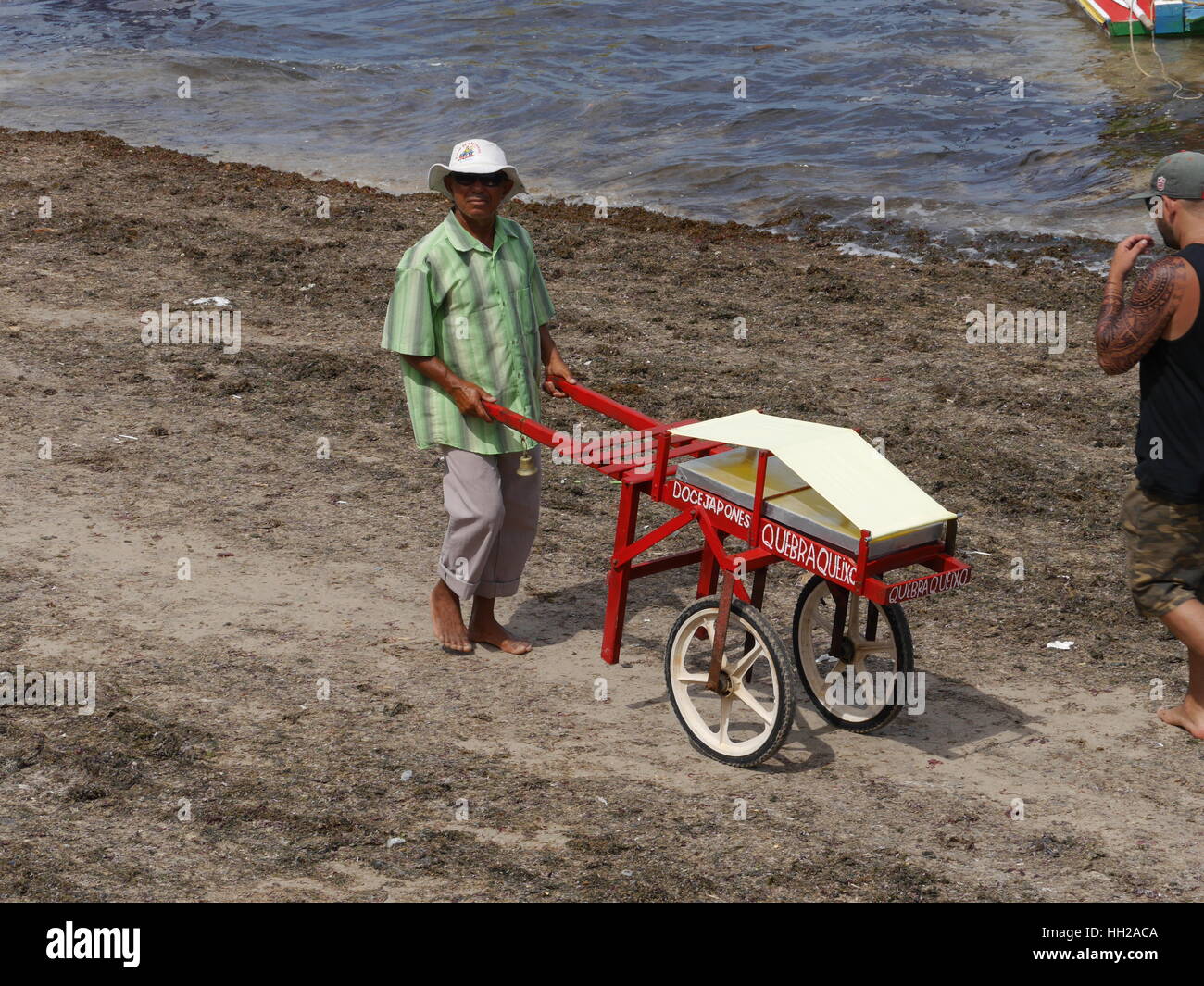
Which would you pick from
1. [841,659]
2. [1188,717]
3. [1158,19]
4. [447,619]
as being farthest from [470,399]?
[1158,19]

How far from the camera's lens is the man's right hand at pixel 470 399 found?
5.53 m

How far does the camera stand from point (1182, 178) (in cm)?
483

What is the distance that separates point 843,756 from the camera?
5.25m

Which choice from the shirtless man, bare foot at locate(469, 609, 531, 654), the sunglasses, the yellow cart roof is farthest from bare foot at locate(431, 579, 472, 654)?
the shirtless man

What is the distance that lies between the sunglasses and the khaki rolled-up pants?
1.07m

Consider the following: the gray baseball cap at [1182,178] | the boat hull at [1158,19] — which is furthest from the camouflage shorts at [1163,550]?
the boat hull at [1158,19]

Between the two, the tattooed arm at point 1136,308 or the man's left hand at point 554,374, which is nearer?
the tattooed arm at point 1136,308

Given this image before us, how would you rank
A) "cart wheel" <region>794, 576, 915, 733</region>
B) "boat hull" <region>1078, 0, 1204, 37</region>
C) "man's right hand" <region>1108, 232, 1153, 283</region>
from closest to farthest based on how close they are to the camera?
"man's right hand" <region>1108, 232, 1153, 283</region> → "cart wheel" <region>794, 576, 915, 733</region> → "boat hull" <region>1078, 0, 1204, 37</region>

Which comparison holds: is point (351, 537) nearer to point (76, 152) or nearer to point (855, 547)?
point (855, 547)

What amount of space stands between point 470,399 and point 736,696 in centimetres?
155

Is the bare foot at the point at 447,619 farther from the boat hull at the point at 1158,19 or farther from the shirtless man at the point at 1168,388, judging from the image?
the boat hull at the point at 1158,19

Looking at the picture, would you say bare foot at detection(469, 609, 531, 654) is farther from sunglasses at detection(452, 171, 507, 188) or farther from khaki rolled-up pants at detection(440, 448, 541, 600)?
sunglasses at detection(452, 171, 507, 188)

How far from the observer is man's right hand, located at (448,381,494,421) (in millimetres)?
5531

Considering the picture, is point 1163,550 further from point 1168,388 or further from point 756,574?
point 756,574
